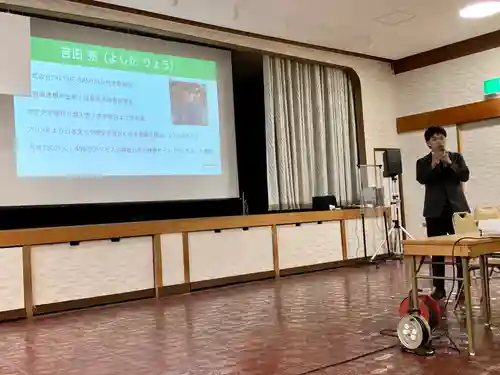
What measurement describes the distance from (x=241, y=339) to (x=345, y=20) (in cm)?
422

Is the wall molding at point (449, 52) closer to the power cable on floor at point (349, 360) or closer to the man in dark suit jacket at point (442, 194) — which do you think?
the man in dark suit jacket at point (442, 194)

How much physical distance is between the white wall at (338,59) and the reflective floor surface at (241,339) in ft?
9.05

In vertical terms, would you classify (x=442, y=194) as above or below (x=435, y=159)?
below

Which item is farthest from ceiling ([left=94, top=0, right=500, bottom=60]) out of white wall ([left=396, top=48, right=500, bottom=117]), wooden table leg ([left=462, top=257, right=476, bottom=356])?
wooden table leg ([left=462, top=257, right=476, bottom=356])

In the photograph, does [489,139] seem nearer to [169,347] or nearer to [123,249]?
[123,249]

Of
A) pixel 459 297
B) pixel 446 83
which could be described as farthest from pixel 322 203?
pixel 459 297

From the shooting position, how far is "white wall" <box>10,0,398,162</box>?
211 inches

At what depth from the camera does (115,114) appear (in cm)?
546

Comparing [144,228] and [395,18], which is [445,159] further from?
[395,18]

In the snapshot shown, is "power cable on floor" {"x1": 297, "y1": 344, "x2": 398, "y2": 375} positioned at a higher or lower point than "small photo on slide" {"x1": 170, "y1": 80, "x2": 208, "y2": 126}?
lower

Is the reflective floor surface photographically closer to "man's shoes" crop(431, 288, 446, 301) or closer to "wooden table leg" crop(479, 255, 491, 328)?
"wooden table leg" crop(479, 255, 491, 328)

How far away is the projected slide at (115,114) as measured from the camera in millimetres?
5023

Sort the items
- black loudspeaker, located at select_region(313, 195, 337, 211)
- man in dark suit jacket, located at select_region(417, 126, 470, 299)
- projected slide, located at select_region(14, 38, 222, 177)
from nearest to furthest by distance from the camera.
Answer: man in dark suit jacket, located at select_region(417, 126, 470, 299)
projected slide, located at select_region(14, 38, 222, 177)
black loudspeaker, located at select_region(313, 195, 337, 211)

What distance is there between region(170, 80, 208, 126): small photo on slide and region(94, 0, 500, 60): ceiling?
71 centimetres
